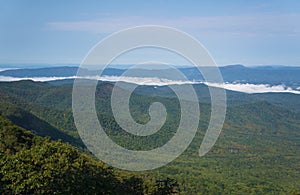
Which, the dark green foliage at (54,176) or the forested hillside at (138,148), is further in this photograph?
the forested hillside at (138,148)

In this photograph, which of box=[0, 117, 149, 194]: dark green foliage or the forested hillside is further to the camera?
the forested hillside

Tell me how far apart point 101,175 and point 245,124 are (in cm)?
16596

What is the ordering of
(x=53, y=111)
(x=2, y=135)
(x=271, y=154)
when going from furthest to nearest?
(x=271, y=154)
(x=53, y=111)
(x=2, y=135)

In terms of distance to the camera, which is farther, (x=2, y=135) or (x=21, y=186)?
→ (x=2, y=135)

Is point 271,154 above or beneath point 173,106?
beneath

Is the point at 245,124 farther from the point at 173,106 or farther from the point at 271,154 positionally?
the point at 271,154

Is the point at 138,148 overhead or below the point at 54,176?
below

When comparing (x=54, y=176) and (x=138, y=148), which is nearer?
(x=54, y=176)

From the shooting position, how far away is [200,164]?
350 feet

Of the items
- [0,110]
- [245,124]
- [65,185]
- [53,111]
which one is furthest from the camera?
[245,124]

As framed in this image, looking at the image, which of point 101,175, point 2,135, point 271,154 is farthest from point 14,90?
point 101,175

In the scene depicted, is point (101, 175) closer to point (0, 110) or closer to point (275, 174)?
point (0, 110)

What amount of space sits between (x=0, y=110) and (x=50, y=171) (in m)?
59.1

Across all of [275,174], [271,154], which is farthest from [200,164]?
[271,154]
